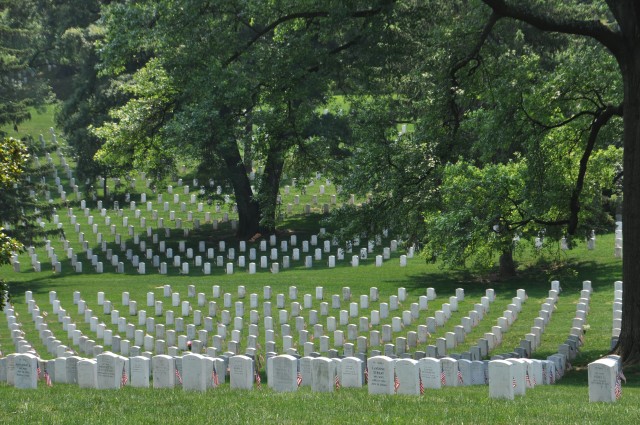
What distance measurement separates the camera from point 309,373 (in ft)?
53.7

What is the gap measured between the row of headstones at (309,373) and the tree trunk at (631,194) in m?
1.54

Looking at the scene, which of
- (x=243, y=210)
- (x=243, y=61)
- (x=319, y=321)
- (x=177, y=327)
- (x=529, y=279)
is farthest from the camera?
(x=243, y=210)

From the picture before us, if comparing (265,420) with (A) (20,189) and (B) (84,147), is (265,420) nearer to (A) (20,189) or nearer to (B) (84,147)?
(A) (20,189)

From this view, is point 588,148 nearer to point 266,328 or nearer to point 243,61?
point 243,61

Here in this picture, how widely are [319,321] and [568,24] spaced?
11436 mm

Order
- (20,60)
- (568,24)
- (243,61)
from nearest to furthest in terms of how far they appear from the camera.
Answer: (568,24) < (243,61) < (20,60)

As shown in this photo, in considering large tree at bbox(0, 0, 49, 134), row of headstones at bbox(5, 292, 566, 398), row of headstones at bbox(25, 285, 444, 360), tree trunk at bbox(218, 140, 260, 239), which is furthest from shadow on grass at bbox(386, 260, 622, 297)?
large tree at bbox(0, 0, 49, 134)

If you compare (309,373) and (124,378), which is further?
(124,378)

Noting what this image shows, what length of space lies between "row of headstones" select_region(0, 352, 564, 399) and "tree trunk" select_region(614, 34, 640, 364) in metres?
1.54

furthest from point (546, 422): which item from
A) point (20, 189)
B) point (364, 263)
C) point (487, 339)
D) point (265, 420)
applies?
point (20, 189)

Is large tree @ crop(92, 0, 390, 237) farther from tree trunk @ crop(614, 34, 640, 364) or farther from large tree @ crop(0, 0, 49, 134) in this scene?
large tree @ crop(0, 0, 49, 134)

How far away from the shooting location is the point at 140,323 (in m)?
28.1

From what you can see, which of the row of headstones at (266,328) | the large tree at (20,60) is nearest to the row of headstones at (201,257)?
the large tree at (20,60)

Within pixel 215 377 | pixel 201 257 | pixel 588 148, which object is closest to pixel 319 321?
pixel 588 148
